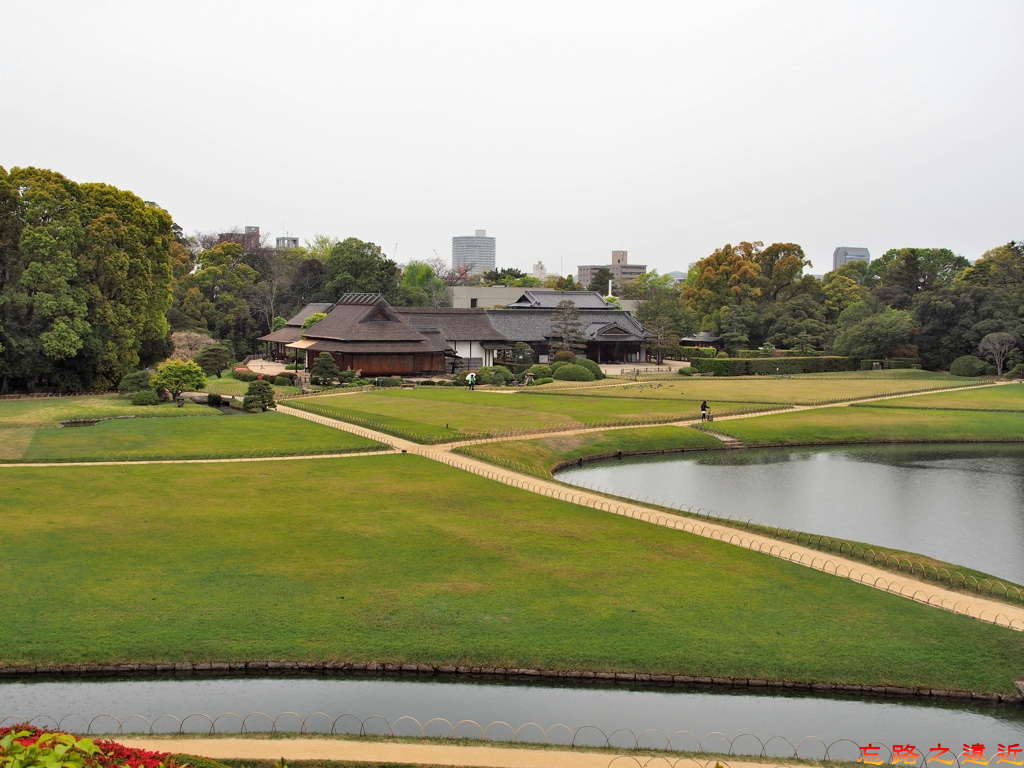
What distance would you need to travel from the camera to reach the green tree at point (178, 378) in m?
45.2

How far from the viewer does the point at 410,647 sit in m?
15.2

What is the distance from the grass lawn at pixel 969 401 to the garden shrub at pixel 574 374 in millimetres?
19884

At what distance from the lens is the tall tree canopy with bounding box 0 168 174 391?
44094 millimetres

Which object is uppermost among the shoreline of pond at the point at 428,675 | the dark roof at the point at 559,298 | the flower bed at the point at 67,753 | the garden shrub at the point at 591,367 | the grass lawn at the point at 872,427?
the dark roof at the point at 559,298

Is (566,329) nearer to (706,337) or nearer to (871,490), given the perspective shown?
(706,337)

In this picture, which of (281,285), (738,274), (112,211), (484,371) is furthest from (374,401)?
(738,274)

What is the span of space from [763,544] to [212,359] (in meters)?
47.8

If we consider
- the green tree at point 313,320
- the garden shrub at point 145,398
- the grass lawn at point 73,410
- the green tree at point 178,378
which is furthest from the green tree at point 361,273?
the garden shrub at point 145,398

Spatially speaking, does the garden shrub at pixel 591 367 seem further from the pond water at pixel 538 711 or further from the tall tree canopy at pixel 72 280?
the pond water at pixel 538 711

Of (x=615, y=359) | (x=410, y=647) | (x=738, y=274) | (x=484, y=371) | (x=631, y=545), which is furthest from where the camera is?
(x=738, y=274)

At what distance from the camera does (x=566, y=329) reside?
70375 mm

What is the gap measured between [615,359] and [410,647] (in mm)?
65617

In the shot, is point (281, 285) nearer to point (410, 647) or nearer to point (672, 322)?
point (672, 322)

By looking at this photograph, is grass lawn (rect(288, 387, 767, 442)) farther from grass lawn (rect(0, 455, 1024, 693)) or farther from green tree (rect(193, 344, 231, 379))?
green tree (rect(193, 344, 231, 379))
